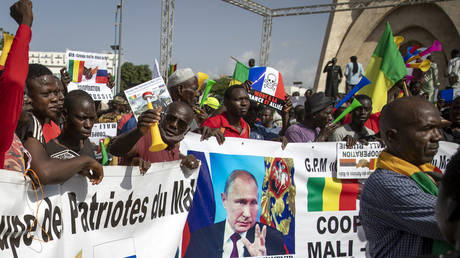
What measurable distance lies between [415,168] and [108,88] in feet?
19.5

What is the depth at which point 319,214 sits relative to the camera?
428 centimetres

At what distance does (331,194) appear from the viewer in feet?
14.3

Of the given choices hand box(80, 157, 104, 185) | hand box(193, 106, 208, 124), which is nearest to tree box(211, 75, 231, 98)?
hand box(193, 106, 208, 124)

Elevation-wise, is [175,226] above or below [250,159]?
below

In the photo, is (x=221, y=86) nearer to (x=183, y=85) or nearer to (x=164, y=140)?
(x=183, y=85)

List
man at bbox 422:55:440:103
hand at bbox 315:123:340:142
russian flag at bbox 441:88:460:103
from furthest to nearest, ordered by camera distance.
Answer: man at bbox 422:55:440:103 → russian flag at bbox 441:88:460:103 → hand at bbox 315:123:340:142

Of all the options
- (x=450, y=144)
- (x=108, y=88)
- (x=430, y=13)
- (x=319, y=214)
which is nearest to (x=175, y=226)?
(x=319, y=214)

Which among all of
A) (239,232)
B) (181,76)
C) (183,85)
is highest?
(181,76)

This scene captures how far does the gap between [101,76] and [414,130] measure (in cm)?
595

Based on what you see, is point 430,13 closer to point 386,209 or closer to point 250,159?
point 250,159

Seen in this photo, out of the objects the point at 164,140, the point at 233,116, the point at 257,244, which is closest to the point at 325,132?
the point at 233,116

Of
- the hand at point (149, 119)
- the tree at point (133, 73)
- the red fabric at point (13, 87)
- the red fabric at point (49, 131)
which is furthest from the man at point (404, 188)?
the tree at point (133, 73)

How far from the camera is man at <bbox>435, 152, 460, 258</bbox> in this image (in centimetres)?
83

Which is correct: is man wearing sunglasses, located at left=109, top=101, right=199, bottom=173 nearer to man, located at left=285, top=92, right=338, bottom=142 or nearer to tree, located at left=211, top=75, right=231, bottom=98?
man, located at left=285, top=92, right=338, bottom=142
